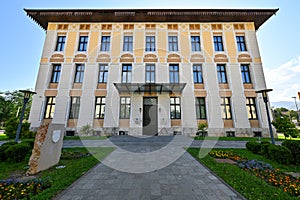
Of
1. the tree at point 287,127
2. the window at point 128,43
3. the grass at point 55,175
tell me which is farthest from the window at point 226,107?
the grass at point 55,175

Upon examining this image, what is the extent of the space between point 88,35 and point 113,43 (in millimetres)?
3206

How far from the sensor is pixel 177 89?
1349 cm

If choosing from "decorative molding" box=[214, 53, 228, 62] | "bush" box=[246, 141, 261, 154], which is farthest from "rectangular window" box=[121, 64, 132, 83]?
"bush" box=[246, 141, 261, 154]

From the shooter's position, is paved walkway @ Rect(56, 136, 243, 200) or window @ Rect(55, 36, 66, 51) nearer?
paved walkway @ Rect(56, 136, 243, 200)

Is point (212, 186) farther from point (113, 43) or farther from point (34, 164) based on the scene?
point (113, 43)

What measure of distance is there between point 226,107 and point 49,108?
721 inches

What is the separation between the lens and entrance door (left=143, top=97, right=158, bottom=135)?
13.1m

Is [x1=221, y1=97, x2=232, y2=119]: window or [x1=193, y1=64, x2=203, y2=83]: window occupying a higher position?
[x1=193, y1=64, x2=203, y2=83]: window

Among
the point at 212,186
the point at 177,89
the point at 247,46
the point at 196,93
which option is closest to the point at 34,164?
the point at 212,186

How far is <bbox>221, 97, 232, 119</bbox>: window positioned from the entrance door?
22.9 feet

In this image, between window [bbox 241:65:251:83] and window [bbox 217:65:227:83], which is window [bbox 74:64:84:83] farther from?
window [bbox 241:65:251:83]

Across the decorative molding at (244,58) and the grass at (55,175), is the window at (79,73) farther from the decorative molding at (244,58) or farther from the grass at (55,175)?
the decorative molding at (244,58)

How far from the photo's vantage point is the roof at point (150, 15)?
1431cm

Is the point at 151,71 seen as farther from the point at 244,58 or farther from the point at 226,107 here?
the point at 244,58
